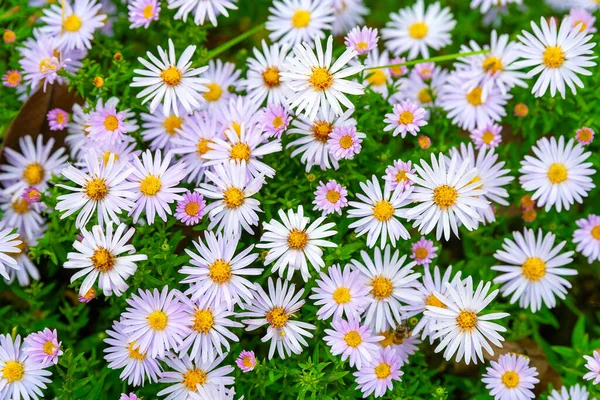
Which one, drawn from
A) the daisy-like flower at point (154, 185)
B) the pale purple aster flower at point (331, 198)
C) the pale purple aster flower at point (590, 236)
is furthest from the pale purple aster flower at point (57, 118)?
the pale purple aster flower at point (590, 236)

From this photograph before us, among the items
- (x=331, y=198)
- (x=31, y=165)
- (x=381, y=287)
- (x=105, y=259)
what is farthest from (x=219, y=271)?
(x=31, y=165)

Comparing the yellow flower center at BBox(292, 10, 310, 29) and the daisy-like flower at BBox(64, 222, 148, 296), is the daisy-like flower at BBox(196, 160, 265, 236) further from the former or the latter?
the yellow flower center at BBox(292, 10, 310, 29)

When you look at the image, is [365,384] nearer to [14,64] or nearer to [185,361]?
[185,361]

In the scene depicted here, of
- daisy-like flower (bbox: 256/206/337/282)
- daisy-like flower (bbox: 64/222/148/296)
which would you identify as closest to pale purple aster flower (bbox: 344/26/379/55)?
daisy-like flower (bbox: 256/206/337/282)

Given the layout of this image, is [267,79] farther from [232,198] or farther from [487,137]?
[487,137]

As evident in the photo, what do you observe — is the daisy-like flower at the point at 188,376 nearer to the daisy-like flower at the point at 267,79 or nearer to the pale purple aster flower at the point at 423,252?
the pale purple aster flower at the point at 423,252

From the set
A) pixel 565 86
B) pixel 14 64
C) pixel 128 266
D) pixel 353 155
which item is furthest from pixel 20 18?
pixel 565 86
